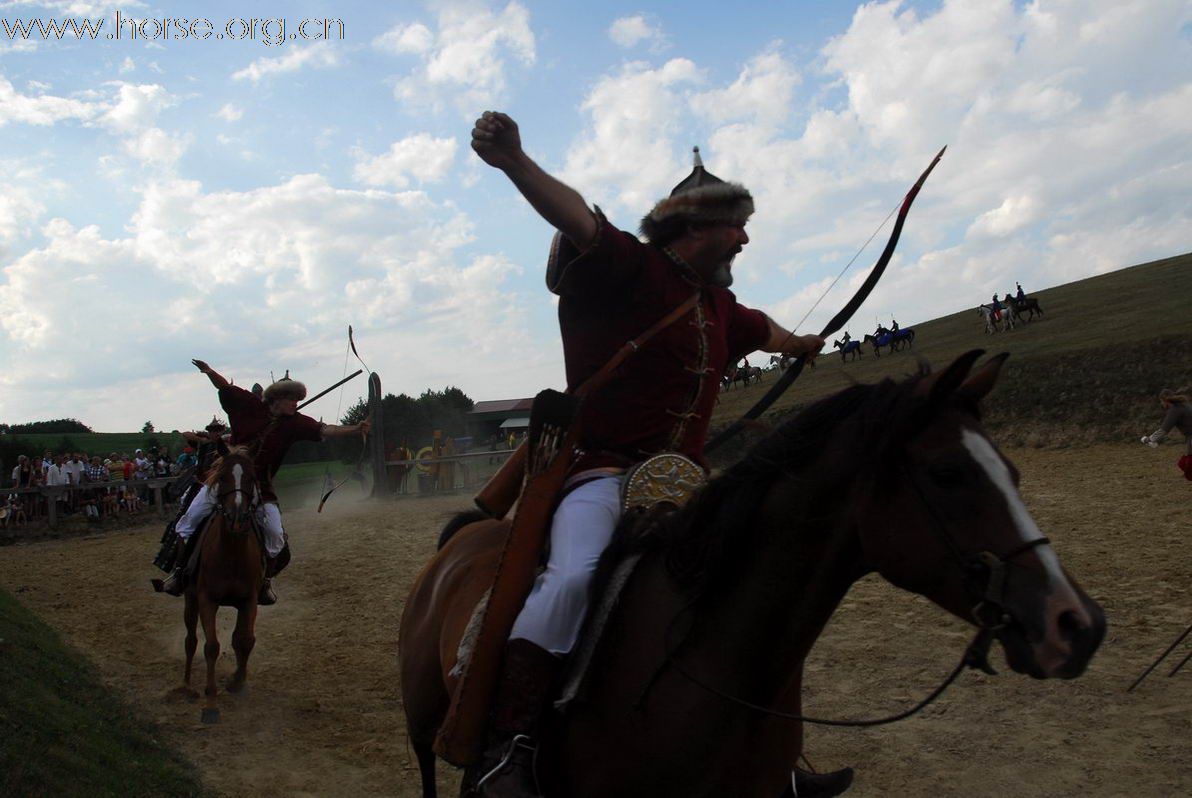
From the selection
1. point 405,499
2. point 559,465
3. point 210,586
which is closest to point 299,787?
point 210,586

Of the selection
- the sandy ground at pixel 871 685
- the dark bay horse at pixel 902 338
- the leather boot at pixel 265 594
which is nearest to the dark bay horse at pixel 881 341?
the dark bay horse at pixel 902 338

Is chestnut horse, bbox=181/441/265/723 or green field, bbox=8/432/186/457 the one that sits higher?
green field, bbox=8/432/186/457

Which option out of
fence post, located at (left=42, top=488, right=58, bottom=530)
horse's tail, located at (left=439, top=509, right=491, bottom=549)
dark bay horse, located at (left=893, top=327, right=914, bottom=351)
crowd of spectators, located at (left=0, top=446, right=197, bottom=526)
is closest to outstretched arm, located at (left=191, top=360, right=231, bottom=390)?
horse's tail, located at (left=439, top=509, right=491, bottom=549)

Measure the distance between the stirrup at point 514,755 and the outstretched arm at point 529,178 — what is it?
5.27 ft

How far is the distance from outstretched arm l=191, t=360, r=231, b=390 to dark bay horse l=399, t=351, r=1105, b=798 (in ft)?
21.2

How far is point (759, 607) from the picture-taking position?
2629 mm

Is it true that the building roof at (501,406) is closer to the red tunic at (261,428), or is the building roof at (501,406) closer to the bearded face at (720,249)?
the red tunic at (261,428)

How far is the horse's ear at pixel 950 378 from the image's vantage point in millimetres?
2236

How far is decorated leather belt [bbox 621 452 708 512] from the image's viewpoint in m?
3.01

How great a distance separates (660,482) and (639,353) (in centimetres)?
45

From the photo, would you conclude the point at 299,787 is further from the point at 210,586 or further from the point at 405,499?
the point at 405,499

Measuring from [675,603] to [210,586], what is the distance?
22.2 ft

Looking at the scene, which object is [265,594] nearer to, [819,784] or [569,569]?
[569,569]

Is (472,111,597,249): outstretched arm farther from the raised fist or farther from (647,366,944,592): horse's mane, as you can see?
(647,366,944,592): horse's mane
